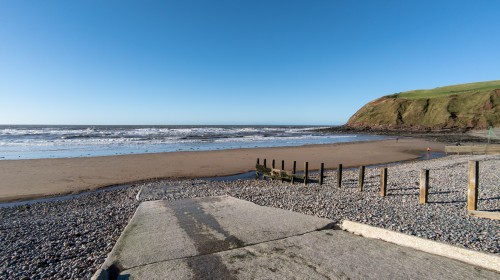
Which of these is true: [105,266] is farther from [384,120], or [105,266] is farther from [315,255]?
[384,120]

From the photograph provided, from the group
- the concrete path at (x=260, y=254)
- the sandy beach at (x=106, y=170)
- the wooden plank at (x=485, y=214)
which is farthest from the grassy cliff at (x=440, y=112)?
the concrete path at (x=260, y=254)

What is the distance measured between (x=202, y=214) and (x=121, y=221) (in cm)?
246

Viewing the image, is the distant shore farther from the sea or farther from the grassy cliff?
the sea

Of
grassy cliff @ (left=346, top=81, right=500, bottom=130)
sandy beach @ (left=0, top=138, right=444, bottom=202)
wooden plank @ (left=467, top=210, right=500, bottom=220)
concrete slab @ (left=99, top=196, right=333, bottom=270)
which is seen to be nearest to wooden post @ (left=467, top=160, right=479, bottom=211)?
wooden plank @ (left=467, top=210, right=500, bottom=220)

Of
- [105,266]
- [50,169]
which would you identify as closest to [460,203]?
[105,266]

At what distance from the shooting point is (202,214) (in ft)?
25.4

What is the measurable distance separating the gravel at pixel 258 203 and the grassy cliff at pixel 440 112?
189ft

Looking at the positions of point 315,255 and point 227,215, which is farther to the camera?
point 227,215

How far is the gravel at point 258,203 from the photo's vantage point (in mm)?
5391

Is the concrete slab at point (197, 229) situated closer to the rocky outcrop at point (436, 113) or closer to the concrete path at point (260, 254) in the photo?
the concrete path at point (260, 254)

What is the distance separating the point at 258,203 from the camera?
9.19 metres

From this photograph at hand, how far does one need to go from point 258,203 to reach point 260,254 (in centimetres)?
414

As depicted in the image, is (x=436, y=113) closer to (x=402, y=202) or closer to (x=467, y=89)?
(x=467, y=89)

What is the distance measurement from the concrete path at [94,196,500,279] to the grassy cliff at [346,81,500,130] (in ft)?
220
